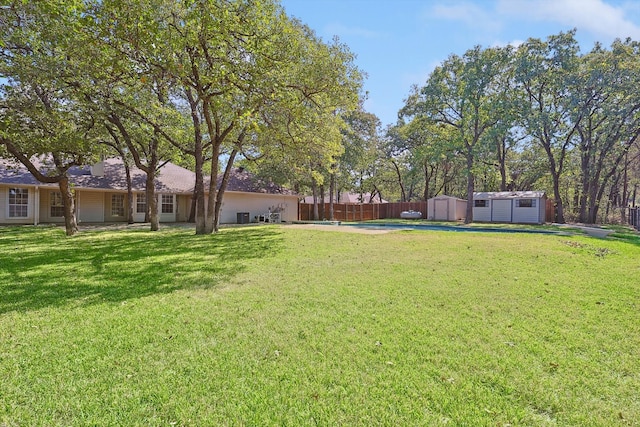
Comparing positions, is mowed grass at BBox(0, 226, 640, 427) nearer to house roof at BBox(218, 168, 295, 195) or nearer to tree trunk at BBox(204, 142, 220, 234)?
tree trunk at BBox(204, 142, 220, 234)

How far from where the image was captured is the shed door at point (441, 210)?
92.3ft

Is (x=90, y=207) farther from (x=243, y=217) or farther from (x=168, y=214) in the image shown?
(x=243, y=217)

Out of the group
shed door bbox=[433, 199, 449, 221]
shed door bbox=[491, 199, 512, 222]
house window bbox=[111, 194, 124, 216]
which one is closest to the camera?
house window bbox=[111, 194, 124, 216]

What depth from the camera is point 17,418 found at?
6.87 feet

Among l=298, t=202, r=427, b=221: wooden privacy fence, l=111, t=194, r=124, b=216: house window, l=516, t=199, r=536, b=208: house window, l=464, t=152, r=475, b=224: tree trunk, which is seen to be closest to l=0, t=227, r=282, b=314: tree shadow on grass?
l=111, t=194, r=124, b=216: house window

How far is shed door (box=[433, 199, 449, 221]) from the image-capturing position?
28141 mm

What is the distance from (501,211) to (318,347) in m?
26.5

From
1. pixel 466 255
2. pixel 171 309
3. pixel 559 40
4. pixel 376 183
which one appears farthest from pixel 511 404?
pixel 376 183

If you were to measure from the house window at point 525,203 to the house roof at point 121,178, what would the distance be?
16741 mm

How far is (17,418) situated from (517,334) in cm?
410

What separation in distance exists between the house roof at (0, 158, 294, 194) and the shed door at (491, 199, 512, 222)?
15.7 meters

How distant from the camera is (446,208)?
92.4ft

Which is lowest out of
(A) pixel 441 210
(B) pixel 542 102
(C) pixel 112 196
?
(A) pixel 441 210

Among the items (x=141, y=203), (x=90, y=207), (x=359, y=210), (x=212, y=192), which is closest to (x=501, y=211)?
(x=359, y=210)
